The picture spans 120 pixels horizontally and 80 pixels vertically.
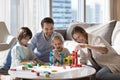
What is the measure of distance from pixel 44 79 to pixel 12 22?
2.85m

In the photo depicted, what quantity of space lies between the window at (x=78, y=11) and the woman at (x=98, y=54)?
8.85 feet

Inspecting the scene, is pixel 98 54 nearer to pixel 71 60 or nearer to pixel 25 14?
pixel 71 60

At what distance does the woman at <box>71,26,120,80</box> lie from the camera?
→ 7.36ft

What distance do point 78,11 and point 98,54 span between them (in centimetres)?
316

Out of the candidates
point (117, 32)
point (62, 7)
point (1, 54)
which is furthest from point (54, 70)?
point (62, 7)

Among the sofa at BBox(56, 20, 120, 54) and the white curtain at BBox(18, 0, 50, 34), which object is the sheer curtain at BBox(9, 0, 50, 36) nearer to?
the white curtain at BBox(18, 0, 50, 34)

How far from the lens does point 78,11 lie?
540 cm

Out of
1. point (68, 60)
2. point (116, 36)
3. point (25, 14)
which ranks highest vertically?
point (25, 14)

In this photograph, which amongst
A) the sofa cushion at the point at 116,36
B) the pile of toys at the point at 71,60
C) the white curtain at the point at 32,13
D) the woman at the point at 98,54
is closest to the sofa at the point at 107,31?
the sofa cushion at the point at 116,36

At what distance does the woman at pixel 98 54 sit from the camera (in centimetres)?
224

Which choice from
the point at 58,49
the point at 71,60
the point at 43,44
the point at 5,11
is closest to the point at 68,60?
the point at 71,60

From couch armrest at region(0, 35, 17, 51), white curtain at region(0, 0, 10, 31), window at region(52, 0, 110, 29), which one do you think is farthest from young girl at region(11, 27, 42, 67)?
window at region(52, 0, 110, 29)

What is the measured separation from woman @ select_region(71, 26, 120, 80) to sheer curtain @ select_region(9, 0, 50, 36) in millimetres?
2245

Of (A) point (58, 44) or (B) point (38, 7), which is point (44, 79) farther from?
(B) point (38, 7)
